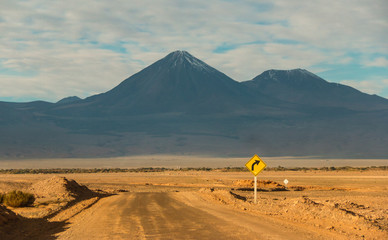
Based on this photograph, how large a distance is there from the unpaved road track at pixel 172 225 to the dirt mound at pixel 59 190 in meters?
9.02

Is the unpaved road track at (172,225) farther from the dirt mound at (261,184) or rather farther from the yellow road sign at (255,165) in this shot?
the dirt mound at (261,184)

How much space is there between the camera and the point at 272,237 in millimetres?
14016

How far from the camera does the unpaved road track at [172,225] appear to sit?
47.2ft

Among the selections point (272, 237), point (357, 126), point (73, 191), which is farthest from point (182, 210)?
point (357, 126)

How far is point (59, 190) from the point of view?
32250 mm

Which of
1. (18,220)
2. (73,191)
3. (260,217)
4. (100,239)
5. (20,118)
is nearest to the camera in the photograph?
(100,239)

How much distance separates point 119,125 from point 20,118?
118 feet

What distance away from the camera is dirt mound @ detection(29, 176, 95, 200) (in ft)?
100

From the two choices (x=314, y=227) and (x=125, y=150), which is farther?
(x=125, y=150)

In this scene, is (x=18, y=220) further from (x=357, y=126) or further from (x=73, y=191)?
(x=357, y=126)

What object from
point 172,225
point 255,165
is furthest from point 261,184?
point 172,225

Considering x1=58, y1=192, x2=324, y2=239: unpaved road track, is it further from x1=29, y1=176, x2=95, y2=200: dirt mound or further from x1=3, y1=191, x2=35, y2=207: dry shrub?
x1=29, y1=176, x2=95, y2=200: dirt mound

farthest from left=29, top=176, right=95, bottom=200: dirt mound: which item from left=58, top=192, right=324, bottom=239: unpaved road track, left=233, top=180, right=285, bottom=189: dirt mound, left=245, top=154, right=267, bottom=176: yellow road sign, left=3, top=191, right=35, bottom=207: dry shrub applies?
left=233, top=180, right=285, bottom=189: dirt mound

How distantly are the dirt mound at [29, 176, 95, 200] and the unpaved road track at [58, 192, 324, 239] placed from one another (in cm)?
902
